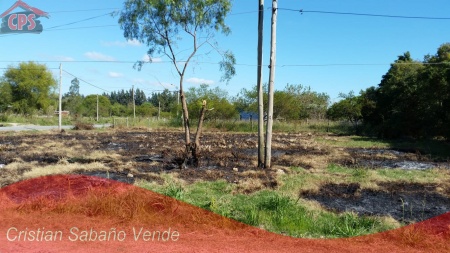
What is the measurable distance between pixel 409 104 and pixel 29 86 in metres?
38.7

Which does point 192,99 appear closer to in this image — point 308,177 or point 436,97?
point 436,97

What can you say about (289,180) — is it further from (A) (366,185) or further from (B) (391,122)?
(B) (391,122)

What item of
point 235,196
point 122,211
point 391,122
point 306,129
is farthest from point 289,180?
point 306,129

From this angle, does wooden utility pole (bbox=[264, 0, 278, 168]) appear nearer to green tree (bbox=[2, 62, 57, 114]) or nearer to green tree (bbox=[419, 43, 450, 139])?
green tree (bbox=[419, 43, 450, 139])

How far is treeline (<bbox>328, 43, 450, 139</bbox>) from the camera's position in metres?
18.6

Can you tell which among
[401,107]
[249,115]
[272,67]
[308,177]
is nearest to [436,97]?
[401,107]

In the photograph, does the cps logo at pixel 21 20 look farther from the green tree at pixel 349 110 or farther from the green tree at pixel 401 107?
the green tree at pixel 349 110

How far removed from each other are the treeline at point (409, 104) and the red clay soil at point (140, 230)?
12.0 m

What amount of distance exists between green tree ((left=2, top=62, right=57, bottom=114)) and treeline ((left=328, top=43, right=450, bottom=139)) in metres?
32.1

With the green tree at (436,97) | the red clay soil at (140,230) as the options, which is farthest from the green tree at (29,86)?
the red clay soil at (140,230)

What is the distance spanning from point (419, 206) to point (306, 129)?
26.9m

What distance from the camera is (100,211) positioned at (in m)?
4.82

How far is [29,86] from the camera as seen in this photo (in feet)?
137

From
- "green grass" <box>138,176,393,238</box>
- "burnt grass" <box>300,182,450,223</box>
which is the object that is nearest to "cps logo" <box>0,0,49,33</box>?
"green grass" <box>138,176,393,238</box>
